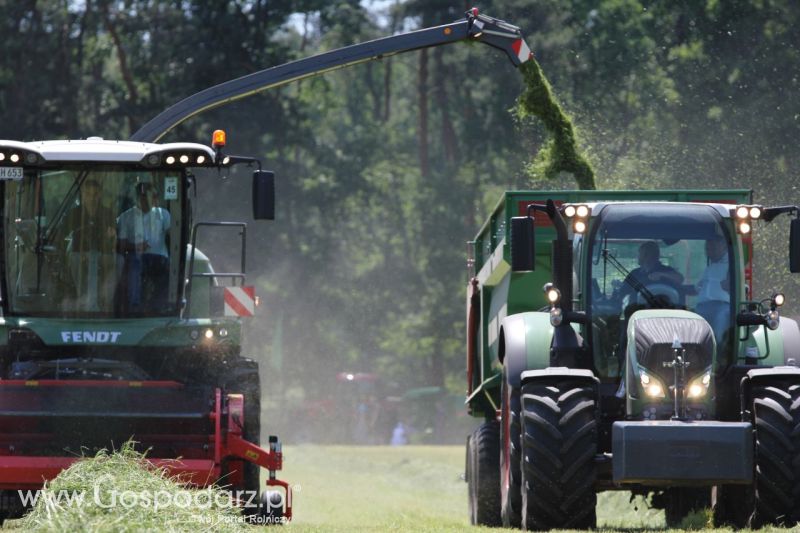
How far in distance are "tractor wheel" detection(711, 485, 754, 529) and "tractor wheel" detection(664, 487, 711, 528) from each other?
65 centimetres

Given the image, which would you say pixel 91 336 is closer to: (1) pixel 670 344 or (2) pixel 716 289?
(1) pixel 670 344

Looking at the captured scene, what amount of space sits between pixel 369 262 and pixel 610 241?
2020 inches

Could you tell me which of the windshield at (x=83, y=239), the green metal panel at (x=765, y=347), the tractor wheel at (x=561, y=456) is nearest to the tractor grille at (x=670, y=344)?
the tractor wheel at (x=561, y=456)

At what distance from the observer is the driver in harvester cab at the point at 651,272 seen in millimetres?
11195

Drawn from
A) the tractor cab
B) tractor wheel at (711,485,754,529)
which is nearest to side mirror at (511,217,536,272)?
the tractor cab

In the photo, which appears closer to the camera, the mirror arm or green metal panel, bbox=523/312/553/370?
the mirror arm

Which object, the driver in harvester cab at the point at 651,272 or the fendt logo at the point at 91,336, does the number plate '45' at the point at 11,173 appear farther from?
the driver in harvester cab at the point at 651,272

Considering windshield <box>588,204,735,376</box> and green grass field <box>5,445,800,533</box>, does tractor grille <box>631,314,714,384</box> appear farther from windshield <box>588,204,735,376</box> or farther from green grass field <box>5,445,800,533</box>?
green grass field <box>5,445,800,533</box>

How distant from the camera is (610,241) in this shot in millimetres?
11352

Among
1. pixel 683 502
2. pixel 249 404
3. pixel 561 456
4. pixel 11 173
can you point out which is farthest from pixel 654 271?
pixel 11 173

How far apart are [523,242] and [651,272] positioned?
0.98m

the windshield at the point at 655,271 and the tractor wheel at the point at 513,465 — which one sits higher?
the windshield at the point at 655,271

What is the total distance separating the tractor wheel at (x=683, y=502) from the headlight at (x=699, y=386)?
204 centimetres

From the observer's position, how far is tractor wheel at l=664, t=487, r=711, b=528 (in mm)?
12477
